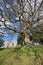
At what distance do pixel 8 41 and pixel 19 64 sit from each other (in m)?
2.15

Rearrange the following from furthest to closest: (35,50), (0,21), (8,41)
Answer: (0,21) < (8,41) < (35,50)

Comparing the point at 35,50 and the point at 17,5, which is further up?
the point at 17,5

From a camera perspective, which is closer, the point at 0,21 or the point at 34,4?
the point at 34,4

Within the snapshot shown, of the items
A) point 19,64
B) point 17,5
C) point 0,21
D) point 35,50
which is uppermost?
point 17,5

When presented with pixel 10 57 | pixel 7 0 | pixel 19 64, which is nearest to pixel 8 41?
pixel 10 57

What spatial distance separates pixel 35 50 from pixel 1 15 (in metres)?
4.78

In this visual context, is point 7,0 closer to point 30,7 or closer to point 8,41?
point 30,7

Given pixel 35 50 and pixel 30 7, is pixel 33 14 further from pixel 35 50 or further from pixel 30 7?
pixel 35 50

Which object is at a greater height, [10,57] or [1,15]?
[1,15]

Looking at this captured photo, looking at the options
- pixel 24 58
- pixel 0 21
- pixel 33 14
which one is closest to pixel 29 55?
pixel 24 58

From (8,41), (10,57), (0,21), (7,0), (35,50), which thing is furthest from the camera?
(0,21)

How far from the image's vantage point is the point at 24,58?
1182 centimetres

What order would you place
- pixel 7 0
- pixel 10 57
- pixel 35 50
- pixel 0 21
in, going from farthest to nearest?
pixel 0 21, pixel 7 0, pixel 10 57, pixel 35 50

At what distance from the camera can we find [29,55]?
1220 cm
